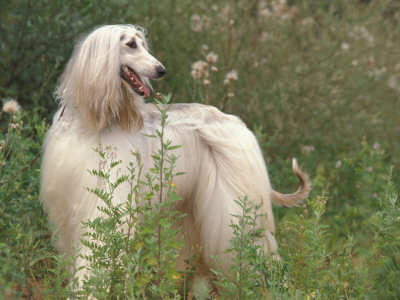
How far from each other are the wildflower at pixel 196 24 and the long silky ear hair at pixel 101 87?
2.65 meters

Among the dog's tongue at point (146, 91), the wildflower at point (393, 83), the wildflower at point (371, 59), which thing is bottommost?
the wildflower at point (393, 83)

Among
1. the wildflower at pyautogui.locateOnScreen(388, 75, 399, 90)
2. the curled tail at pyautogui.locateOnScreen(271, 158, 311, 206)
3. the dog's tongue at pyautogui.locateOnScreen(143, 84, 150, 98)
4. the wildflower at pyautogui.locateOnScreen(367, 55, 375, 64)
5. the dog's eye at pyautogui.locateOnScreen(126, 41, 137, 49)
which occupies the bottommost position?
the wildflower at pyautogui.locateOnScreen(388, 75, 399, 90)

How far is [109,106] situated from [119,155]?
26 centimetres

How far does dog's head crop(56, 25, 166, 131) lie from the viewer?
327 centimetres

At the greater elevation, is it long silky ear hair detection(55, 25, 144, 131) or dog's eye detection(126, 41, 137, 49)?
dog's eye detection(126, 41, 137, 49)

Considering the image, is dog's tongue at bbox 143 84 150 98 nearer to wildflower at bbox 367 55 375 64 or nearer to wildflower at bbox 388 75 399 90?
wildflower at bbox 367 55 375 64

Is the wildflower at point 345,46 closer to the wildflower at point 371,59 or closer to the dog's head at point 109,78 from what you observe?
the wildflower at point 371,59

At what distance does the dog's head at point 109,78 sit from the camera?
3.27 meters

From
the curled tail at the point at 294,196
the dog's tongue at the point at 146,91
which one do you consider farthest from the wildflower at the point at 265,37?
the dog's tongue at the point at 146,91

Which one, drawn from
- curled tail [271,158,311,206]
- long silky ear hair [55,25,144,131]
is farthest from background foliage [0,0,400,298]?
long silky ear hair [55,25,144,131]

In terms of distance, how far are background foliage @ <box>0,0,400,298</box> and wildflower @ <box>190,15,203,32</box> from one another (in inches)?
0.6

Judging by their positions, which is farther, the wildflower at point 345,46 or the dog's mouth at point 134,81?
the wildflower at point 345,46

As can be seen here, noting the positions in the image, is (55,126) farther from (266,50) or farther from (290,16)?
(290,16)

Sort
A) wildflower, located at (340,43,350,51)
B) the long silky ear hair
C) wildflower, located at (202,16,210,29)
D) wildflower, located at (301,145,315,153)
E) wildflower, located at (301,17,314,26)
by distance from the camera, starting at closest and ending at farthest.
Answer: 1. the long silky ear hair
2. wildflower, located at (301,145,315,153)
3. wildflower, located at (202,16,210,29)
4. wildflower, located at (340,43,350,51)
5. wildflower, located at (301,17,314,26)
